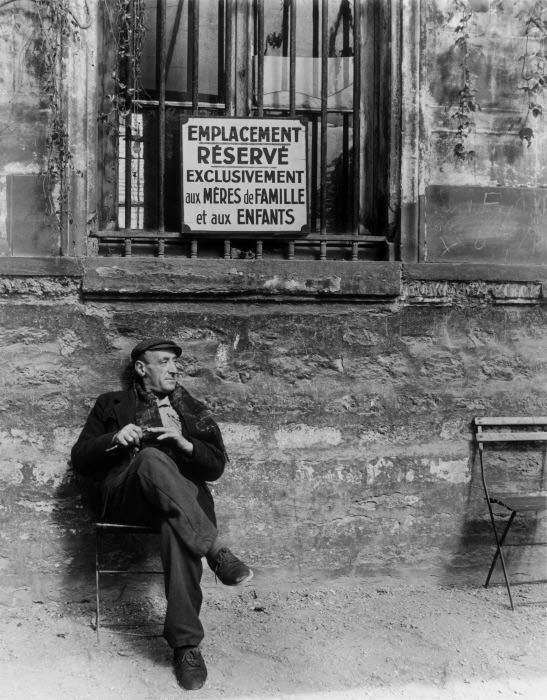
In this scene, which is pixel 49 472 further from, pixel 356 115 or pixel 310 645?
pixel 356 115

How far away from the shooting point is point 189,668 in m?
3.69

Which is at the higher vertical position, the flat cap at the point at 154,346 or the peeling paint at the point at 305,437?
the flat cap at the point at 154,346

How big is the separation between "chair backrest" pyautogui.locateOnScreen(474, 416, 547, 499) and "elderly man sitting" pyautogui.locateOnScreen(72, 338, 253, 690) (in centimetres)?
161

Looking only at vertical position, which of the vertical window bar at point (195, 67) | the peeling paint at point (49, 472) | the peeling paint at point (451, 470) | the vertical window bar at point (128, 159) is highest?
the vertical window bar at point (195, 67)

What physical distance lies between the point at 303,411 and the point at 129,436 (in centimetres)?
119

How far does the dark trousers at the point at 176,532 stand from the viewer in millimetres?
3746

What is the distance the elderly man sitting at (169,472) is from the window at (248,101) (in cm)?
90

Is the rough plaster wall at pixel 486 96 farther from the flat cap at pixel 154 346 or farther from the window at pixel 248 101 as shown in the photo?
the flat cap at pixel 154 346

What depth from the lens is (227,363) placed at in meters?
4.73

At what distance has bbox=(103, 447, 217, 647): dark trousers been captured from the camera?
12.3 feet

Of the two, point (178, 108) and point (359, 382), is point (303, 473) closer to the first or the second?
point (359, 382)

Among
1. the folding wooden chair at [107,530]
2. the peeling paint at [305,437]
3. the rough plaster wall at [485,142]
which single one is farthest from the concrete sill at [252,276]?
the folding wooden chair at [107,530]

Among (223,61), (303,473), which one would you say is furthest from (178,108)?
(303,473)

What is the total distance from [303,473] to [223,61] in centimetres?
247
